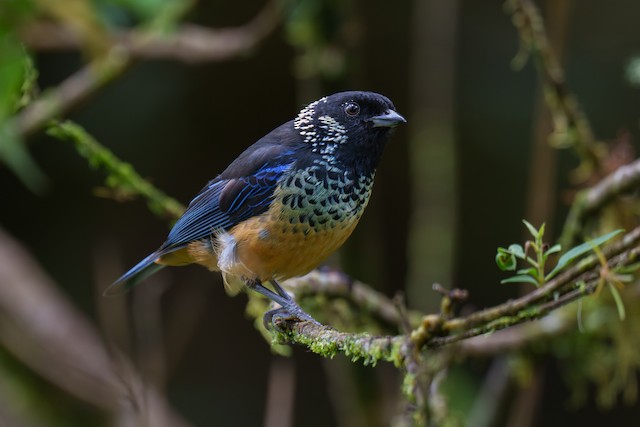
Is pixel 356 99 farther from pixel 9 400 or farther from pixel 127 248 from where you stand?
pixel 127 248

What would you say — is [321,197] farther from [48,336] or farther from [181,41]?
[48,336]

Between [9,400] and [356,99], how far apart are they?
3.43 metres

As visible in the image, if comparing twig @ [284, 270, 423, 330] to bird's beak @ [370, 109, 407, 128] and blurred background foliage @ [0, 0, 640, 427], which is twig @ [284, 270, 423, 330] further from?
blurred background foliage @ [0, 0, 640, 427]

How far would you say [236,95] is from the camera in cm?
758

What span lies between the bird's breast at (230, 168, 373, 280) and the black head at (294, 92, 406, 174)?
90 millimetres

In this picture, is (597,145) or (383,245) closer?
(597,145)

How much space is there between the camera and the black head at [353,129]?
3412 mm

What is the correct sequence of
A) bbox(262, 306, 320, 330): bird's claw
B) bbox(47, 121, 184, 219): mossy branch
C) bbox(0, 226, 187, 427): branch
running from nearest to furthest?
1. bbox(262, 306, 320, 330): bird's claw
2. bbox(47, 121, 184, 219): mossy branch
3. bbox(0, 226, 187, 427): branch

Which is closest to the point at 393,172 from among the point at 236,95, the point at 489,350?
the point at 236,95

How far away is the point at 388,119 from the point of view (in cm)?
336

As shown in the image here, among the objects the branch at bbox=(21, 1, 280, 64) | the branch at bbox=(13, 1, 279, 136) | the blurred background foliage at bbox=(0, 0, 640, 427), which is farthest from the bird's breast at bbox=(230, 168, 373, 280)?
the branch at bbox=(21, 1, 280, 64)

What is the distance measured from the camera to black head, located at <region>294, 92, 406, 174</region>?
3.41m

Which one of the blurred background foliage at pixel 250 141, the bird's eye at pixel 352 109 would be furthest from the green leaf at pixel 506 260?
the blurred background foliage at pixel 250 141

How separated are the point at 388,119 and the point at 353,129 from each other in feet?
0.49
